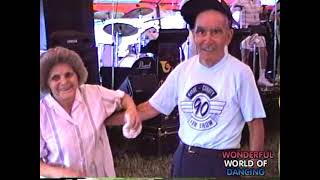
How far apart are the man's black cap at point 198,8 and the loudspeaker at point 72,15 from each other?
0.83 meters

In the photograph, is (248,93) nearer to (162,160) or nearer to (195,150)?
(195,150)

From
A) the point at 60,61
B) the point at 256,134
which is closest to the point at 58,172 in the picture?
the point at 60,61

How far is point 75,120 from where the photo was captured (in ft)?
15.4

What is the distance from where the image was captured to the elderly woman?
4.66 meters

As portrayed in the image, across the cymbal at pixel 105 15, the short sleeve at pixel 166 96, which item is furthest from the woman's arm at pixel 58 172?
the cymbal at pixel 105 15

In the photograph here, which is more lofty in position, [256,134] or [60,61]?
[60,61]

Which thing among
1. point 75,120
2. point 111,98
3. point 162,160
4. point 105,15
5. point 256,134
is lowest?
point 162,160

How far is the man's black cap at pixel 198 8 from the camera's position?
460 centimetres

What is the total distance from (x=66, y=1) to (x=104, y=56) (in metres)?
0.59

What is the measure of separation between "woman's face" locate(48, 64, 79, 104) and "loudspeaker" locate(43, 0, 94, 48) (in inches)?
10.4

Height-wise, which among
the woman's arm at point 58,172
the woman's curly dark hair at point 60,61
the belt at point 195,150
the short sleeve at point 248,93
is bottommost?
the woman's arm at point 58,172

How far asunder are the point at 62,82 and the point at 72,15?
1.98 ft

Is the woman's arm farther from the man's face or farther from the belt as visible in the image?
the man's face

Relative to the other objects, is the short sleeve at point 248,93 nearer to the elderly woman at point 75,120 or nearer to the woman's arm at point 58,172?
the elderly woman at point 75,120
